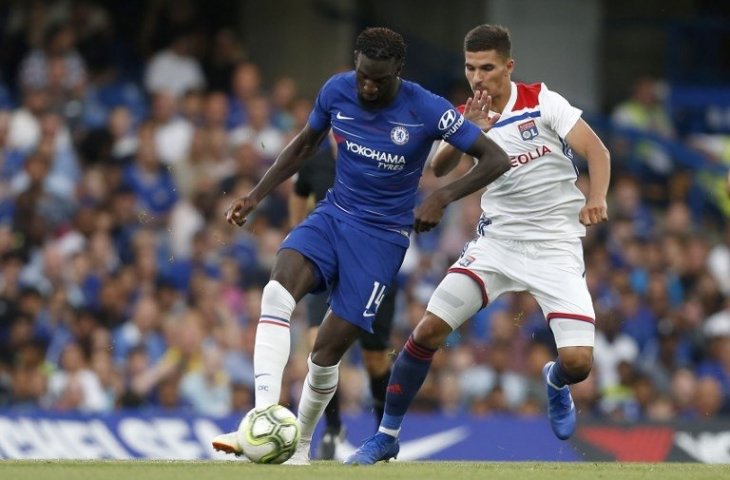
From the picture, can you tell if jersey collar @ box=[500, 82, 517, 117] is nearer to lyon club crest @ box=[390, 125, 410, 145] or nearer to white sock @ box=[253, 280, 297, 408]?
lyon club crest @ box=[390, 125, 410, 145]

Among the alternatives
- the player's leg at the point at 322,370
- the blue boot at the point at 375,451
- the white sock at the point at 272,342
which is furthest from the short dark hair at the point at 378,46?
the blue boot at the point at 375,451

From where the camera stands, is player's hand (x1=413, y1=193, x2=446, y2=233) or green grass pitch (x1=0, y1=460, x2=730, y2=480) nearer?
green grass pitch (x1=0, y1=460, x2=730, y2=480)

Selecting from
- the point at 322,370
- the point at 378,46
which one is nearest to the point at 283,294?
the point at 322,370

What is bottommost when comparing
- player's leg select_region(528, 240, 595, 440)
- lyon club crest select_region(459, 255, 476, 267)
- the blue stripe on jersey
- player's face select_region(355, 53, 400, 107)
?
player's leg select_region(528, 240, 595, 440)

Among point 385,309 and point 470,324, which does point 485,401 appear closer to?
point 470,324

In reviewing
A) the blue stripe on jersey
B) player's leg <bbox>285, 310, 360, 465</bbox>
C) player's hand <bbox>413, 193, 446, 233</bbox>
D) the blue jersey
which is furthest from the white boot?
the blue stripe on jersey

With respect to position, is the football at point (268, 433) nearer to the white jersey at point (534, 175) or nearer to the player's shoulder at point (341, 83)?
the player's shoulder at point (341, 83)

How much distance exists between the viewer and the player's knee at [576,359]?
9.85m

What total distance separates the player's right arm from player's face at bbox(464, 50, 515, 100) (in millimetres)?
126

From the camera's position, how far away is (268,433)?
28.1ft

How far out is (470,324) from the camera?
624 inches

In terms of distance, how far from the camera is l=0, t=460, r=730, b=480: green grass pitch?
8109 millimetres

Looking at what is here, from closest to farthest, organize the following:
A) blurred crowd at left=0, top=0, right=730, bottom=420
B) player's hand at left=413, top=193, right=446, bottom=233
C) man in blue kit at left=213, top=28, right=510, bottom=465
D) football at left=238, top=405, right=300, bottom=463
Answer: football at left=238, top=405, right=300, bottom=463, player's hand at left=413, top=193, right=446, bottom=233, man in blue kit at left=213, top=28, right=510, bottom=465, blurred crowd at left=0, top=0, right=730, bottom=420

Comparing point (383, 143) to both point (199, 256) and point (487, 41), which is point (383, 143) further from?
point (199, 256)
